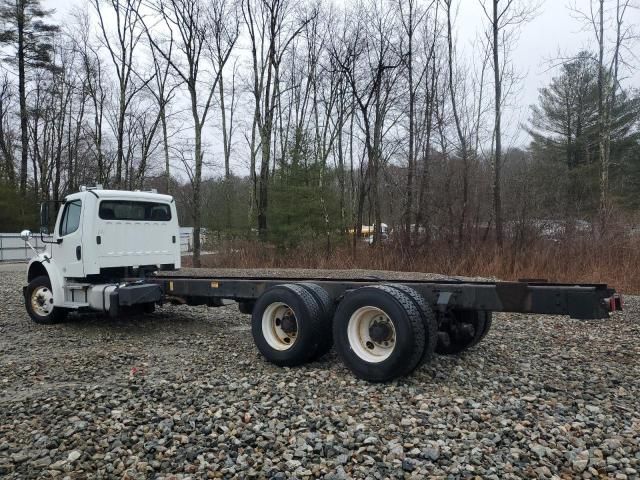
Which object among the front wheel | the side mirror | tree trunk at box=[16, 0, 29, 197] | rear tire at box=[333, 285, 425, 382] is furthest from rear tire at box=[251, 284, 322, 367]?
tree trunk at box=[16, 0, 29, 197]

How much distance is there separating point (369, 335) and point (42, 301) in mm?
6370

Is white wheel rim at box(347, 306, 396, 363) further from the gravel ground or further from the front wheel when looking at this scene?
the front wheel

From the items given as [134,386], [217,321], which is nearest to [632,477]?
[134,386]

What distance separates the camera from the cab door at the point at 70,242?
862cm

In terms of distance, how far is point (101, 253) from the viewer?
28.4 feet

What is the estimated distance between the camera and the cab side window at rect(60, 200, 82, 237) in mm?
8742

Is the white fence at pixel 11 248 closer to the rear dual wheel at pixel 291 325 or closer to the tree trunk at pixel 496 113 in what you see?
the tree trunk at pixel 496 113

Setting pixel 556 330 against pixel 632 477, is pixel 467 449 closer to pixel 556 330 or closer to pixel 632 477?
pixel 632 477

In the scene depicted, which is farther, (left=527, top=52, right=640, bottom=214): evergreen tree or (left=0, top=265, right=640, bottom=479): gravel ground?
(left=527, top=52, right=640, bottom=214): evergreen tree

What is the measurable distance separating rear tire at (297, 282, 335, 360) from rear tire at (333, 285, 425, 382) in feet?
0.90

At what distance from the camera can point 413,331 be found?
511cm

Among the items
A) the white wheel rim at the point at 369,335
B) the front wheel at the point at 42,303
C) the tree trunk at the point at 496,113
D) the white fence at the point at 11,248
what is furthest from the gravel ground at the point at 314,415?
the white fence at the point at 11,248

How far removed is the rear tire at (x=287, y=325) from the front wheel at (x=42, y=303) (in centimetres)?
455

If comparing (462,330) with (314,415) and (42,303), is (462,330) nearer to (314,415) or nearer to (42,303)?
(314,415)
